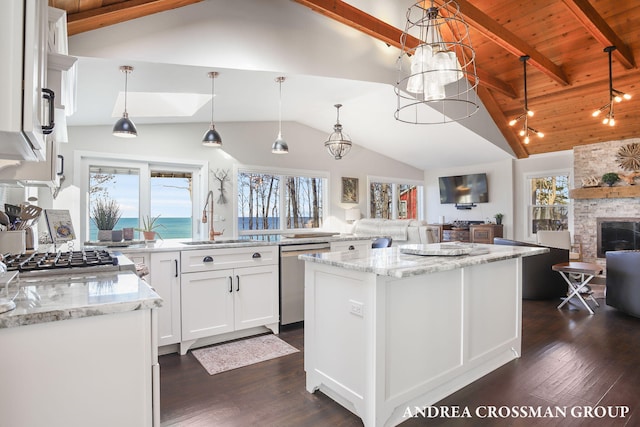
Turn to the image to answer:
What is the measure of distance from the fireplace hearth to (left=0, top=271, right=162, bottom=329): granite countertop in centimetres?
761

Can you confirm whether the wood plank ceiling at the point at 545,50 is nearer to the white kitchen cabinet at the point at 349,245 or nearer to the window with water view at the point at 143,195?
the white kitchen cabinet at the point at 349,245

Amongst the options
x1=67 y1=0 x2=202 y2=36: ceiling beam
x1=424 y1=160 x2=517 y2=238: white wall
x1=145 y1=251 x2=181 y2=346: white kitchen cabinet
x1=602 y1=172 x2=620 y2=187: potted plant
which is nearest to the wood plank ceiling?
x1=67 y1=0 x2=202 y2=36: ceiling beam

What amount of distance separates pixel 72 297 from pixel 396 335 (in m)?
1.55

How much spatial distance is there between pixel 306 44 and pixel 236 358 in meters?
3.33

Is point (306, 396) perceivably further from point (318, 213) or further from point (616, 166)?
point (616, 166)

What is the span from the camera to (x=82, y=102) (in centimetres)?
378

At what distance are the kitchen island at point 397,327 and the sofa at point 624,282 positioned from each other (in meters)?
2.27

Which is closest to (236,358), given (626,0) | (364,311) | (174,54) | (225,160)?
(364,311)

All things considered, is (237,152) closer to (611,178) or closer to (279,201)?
(279,201)

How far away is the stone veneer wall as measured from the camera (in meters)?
6.17

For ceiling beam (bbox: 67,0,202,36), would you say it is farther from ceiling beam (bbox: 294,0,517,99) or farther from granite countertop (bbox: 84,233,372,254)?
granite countertop (bbox: 84,233,372,254)

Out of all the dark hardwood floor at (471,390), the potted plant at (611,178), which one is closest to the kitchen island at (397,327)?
the dark hardwood floor at (471,390)

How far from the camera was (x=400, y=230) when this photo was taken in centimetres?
673

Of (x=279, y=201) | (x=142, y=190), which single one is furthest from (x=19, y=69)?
(x=279, y=201)
